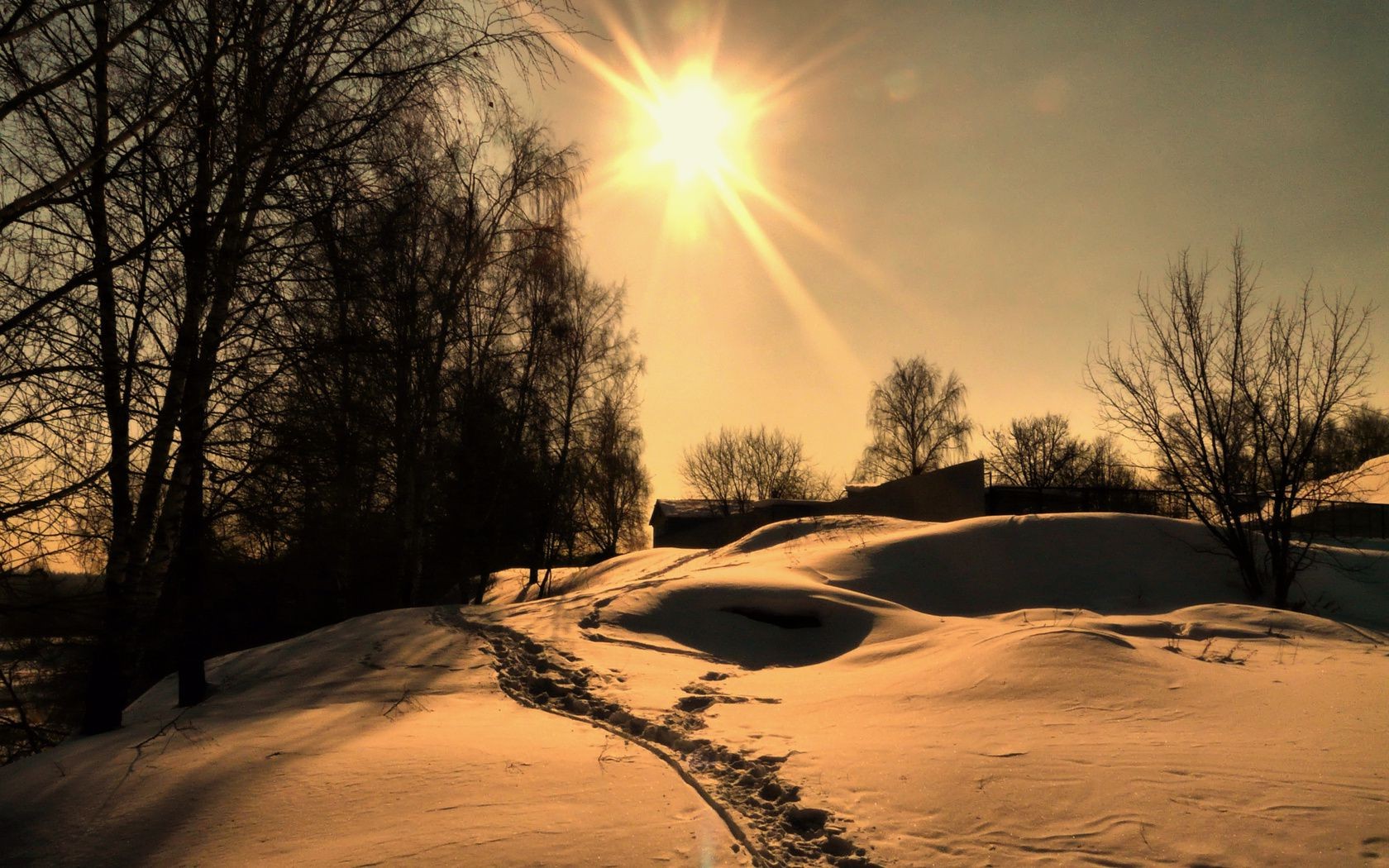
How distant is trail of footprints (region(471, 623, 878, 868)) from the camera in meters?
3.62

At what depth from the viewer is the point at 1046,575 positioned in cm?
1309

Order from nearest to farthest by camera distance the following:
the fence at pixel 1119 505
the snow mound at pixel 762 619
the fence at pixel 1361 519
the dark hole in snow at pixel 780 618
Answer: the snow mound at pixel 762 619, the dark hole in snow at pixel 780 618, the fence at pixel 1119 505, the fence at pixel 1361 519

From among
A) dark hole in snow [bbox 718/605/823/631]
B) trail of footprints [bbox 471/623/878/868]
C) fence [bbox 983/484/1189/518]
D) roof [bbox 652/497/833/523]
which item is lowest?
trail of footprints [bbox 471/623/878/868]

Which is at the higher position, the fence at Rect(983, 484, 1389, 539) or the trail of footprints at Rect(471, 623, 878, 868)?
the fence at Rect(983, 484, 1389, 539)

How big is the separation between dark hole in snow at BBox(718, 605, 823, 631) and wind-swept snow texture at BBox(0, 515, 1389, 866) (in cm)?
25

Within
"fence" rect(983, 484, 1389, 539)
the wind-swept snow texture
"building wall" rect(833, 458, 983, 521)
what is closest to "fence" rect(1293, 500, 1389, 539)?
"fence" rect(983, 484, 1389, 539)

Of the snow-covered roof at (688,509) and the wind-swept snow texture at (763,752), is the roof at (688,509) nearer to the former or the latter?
the snow-covered roof at (688,509)

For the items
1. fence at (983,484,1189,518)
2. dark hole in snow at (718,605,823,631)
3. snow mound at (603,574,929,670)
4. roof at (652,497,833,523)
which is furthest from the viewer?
roof at (652,497,833,523)

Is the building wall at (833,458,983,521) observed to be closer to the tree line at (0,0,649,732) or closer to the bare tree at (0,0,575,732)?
the tree line at (0,0,649,732)

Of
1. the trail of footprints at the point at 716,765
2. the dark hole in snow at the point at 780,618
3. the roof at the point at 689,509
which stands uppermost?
the roof at the point at 689,509

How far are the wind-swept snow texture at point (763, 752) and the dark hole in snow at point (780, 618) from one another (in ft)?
0.82

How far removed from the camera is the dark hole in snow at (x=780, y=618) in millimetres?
10875

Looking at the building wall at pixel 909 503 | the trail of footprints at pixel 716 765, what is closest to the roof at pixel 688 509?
the building wall at pixel 909 503

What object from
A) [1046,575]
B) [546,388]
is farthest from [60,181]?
[546,388]
